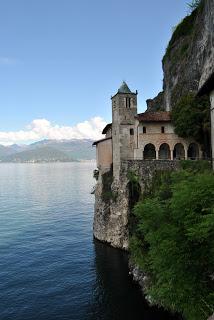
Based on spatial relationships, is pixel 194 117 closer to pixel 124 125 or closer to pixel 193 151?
pixel 193 151

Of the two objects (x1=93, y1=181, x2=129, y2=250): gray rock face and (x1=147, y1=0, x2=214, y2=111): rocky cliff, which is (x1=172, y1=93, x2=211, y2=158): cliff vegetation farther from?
(x1=93, y1=181, x2=129, y2=250): gray rock face

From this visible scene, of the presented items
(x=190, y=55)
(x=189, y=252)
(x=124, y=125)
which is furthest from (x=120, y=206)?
(x=189, y=252)

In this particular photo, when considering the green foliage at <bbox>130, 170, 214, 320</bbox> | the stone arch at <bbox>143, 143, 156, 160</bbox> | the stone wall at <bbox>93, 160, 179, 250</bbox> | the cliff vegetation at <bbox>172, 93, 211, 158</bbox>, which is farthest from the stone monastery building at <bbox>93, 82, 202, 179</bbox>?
the green foliage at <bbox>130, 170, 214, 320</bbox>

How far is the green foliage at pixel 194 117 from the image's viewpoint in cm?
5012

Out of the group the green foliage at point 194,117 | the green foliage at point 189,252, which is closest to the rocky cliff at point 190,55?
the green foliage at point 194,117

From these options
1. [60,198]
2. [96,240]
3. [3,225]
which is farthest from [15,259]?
[60,198]

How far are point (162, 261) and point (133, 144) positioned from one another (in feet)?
105

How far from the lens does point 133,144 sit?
181 feet

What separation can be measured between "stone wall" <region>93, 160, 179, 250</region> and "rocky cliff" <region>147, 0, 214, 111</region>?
13.9 m

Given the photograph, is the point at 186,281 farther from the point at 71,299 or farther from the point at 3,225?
the point at 3,225

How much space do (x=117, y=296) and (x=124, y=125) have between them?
26645 millimetres

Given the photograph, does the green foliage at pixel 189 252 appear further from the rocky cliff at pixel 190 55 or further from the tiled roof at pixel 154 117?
the tiled roof at pixel 154 117

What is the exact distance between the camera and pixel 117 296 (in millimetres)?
37500

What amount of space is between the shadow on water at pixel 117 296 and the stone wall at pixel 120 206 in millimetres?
3636
